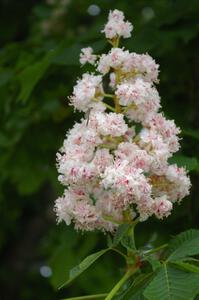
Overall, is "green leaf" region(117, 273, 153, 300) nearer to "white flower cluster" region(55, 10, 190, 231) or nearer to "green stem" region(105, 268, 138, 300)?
"green stem" region(105, 268, 138, 300)

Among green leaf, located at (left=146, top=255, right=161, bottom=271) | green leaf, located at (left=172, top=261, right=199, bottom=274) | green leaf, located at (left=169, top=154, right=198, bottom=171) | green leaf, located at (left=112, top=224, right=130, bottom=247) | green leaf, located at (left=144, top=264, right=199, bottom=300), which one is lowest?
green leaf, located at (left=144, top=264, right=199, bottom=300)

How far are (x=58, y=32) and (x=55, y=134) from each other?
115 centimetres

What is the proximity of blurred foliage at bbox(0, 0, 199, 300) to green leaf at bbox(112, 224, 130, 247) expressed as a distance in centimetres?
32

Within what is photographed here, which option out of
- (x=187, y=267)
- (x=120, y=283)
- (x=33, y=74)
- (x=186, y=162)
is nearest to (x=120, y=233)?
(x=120, y=283)

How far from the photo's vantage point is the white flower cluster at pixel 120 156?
2.02 m

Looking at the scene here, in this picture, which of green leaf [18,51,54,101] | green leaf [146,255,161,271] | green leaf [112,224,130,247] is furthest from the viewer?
green leaf [18,51,54,101]

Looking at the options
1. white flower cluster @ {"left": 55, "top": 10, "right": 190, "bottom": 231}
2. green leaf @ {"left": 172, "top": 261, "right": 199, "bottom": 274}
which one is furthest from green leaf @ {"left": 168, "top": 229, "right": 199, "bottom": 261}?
white flower cluster @ {"left": 55, "top": 10, "right": 190, "bottom": 231}

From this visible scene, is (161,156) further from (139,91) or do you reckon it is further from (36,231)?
(36,231)

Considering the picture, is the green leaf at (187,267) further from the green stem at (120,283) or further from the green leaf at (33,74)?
the green leaf at (33,74)

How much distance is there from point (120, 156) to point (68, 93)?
7.52ft

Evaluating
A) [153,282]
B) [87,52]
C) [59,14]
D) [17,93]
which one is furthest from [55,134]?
[153,282]

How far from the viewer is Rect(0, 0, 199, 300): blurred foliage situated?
3.10 meters

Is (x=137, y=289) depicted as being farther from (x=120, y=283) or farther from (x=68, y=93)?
(x=68, y=93)

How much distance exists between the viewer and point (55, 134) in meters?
4.48
